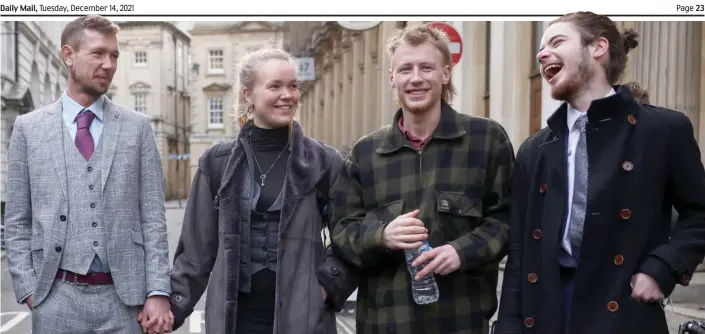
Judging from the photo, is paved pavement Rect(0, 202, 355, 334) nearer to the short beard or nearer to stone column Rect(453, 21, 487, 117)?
the short beard

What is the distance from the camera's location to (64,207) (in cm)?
282

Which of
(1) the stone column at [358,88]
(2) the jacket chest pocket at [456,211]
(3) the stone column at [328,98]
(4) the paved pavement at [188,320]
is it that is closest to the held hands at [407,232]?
(2) the jacket chest pocket at [456,211]

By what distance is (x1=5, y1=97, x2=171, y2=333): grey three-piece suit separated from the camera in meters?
2.79

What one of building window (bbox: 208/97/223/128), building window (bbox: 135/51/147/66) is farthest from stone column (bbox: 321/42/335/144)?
building window (bbox: 208/97/223/128)

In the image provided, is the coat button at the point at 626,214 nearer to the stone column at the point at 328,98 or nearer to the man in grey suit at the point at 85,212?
the man in grey suit at the point at 85,212

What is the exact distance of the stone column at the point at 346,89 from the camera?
29.1 metres

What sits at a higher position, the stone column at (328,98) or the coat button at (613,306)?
the stone column at (328,98)

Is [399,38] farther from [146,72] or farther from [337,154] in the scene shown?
[146,72]

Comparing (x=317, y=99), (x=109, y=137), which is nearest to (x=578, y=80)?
(x=109, y=137)

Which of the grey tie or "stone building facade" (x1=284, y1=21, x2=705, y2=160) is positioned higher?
"stone building facade" (x1=284, y1=21, x2=705, y2=160)

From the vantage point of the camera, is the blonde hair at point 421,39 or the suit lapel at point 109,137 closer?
the blonde hair at point 421,39

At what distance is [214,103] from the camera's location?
49469 millimetres

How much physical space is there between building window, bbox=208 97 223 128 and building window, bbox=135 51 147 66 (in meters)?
6.25

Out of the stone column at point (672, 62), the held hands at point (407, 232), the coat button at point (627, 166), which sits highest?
the stone column at point (672, 62)
